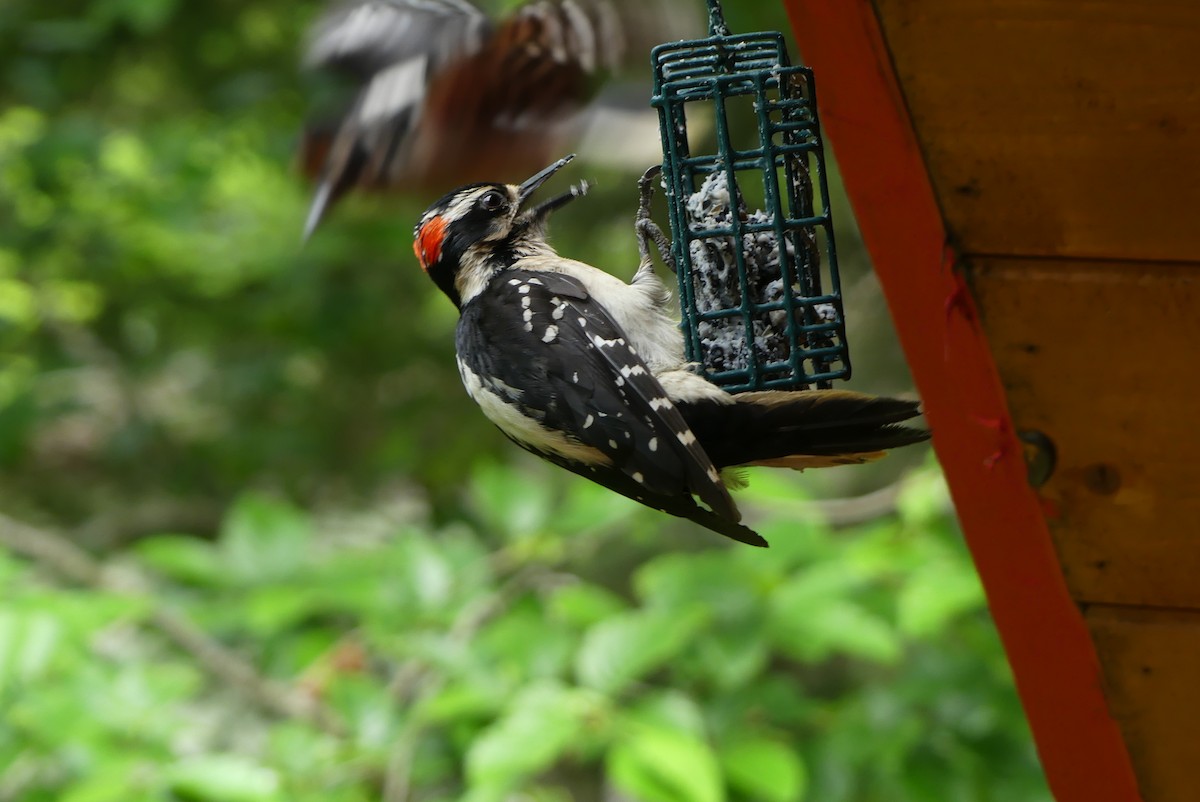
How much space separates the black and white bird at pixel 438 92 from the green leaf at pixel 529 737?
3.62 ft

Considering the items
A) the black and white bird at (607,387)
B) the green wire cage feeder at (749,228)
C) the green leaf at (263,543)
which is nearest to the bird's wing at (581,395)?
the black and white bird at (607,387)

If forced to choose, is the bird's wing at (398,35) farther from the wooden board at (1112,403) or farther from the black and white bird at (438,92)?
the wooden board at (1112,403)

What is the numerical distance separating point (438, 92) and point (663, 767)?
59.1 inches

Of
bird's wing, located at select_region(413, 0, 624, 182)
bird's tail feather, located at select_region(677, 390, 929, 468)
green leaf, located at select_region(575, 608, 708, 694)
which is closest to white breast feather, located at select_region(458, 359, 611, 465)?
bird's tail feather, located at select_region(677, 390, 929, 468)

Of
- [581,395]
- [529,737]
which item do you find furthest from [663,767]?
[581,395]

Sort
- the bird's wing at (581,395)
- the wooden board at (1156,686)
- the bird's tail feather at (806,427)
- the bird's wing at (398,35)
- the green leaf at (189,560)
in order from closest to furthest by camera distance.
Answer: the wooden board at (1156,686) → the bird's tail feather at (806,427) → the bird's wing at (581,395) → the bird's wing at (398,35) → the green leaf at (189,560)

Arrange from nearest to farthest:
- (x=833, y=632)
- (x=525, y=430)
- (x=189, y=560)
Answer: (x=525, y=430), (x=833, y=632), (x=189, y=560)

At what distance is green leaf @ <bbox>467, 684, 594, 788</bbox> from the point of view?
7.80ft

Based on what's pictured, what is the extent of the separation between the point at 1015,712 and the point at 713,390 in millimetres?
1340

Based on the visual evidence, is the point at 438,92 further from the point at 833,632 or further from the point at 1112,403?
the point at 1112,403

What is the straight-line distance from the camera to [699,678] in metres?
3.12

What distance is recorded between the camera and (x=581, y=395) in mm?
2027

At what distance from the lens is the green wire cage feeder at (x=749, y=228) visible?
6.03 feet

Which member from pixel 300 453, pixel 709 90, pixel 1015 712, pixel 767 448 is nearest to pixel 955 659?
pixel 1015 712
